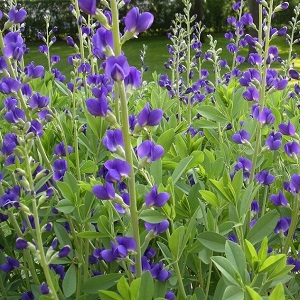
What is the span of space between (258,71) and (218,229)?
0.76 m

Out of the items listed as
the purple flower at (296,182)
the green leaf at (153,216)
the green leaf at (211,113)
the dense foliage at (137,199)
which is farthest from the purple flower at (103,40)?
the green leaf at (211,113)

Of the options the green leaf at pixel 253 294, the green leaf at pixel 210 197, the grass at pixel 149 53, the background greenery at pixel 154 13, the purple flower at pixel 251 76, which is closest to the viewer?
the green leaf at pixel 253 294

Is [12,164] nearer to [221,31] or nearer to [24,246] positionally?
[24,246]

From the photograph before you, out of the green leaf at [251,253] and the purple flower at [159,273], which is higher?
the green leaf at [251,253]

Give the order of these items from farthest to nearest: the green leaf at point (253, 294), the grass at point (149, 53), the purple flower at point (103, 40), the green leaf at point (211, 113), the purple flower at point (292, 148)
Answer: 1. the grass at point (149, 53)
2. the green leaf at point (211, 113)
3. the purple flower at point (292, 148)
4. the purple flower at point (103, 40)
5. the green leaf at point (253, 294)

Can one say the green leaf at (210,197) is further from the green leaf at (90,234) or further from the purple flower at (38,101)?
the purple flower at (38,101)

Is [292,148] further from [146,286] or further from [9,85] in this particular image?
[9,85]

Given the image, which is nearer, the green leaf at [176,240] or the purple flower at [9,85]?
the green leaf at [176,240]

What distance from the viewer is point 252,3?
36.1ft

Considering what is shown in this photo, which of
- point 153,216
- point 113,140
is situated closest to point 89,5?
point 113,140

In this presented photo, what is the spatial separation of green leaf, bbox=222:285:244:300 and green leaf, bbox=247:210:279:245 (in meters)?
0.33

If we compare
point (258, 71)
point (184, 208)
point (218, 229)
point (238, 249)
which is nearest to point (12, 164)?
point (184, 208)

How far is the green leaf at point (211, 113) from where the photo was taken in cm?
212

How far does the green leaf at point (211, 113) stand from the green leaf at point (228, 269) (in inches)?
40.2
